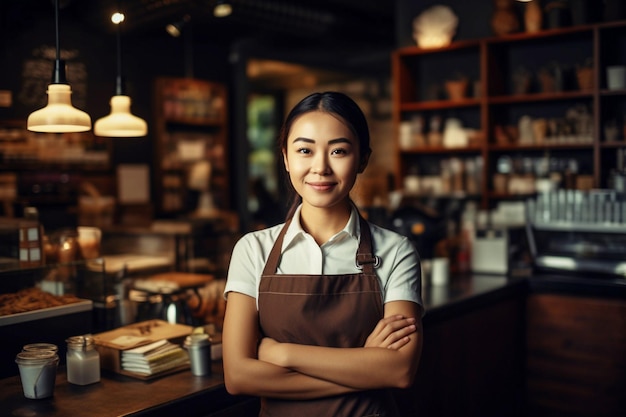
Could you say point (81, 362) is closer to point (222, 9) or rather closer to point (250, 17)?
point (222, 9)

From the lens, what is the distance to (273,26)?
608cm

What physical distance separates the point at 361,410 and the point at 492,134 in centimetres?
433

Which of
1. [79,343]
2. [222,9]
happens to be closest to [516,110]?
[222,9]

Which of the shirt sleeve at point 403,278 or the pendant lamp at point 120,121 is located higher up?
the pendant lamp at point 120,121

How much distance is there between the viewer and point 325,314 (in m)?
1.72

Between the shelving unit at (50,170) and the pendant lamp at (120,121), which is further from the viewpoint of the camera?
the shelving unit at (50,170)

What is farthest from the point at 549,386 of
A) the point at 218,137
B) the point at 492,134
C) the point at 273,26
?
the point at 218,137

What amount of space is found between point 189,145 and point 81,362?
5.97 metres

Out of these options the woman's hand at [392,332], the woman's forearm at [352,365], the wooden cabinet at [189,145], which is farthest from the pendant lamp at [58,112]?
the wooden cabinet at [189,145]

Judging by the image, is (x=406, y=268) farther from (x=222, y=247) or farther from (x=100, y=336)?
(x=222, y=247)

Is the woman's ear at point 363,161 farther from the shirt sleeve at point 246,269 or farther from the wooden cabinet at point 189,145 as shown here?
the wooden cabinet at point 189,145

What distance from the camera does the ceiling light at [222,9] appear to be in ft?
17.0

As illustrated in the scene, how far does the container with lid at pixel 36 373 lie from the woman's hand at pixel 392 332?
0.94m

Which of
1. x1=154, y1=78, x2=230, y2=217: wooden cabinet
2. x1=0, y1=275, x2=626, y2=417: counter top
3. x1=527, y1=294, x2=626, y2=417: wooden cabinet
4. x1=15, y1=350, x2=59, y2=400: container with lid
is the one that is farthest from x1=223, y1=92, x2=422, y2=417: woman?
x1=154, y1=78, x2=230, y2=217: wooden cabinet
